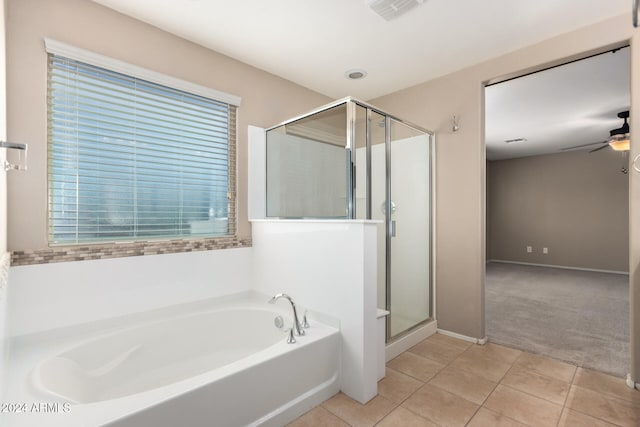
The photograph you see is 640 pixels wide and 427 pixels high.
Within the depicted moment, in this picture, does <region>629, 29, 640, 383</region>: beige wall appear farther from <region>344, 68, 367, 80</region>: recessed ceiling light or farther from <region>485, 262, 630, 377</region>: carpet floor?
<region>344, 68, 367, 80</region>: recessed ceiling light

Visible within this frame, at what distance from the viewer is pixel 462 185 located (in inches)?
106

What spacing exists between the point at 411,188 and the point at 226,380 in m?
2.01

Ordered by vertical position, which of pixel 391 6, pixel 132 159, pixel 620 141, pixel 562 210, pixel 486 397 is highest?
pixel 391 6

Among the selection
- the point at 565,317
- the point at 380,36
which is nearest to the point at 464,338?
the point at 565,317

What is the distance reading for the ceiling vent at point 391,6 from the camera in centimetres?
183

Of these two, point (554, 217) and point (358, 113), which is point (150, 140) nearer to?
point (358, 113)

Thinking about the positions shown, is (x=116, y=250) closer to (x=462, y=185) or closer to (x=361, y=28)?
(x=361, y=28)

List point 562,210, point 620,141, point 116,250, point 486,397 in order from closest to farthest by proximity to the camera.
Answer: point 486,397
point 116,250
point 620,141
point 562,210

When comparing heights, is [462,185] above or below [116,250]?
above

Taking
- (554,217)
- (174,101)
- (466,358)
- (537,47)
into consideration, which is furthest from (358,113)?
(554,217)

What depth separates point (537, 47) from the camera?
2.31 m

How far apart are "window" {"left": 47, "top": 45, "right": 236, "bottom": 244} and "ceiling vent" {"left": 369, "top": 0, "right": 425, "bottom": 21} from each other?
51.5 inches

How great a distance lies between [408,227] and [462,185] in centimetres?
61

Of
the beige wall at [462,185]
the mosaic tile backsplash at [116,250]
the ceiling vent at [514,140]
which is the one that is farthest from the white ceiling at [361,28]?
the ceiling vent at [514,140]
